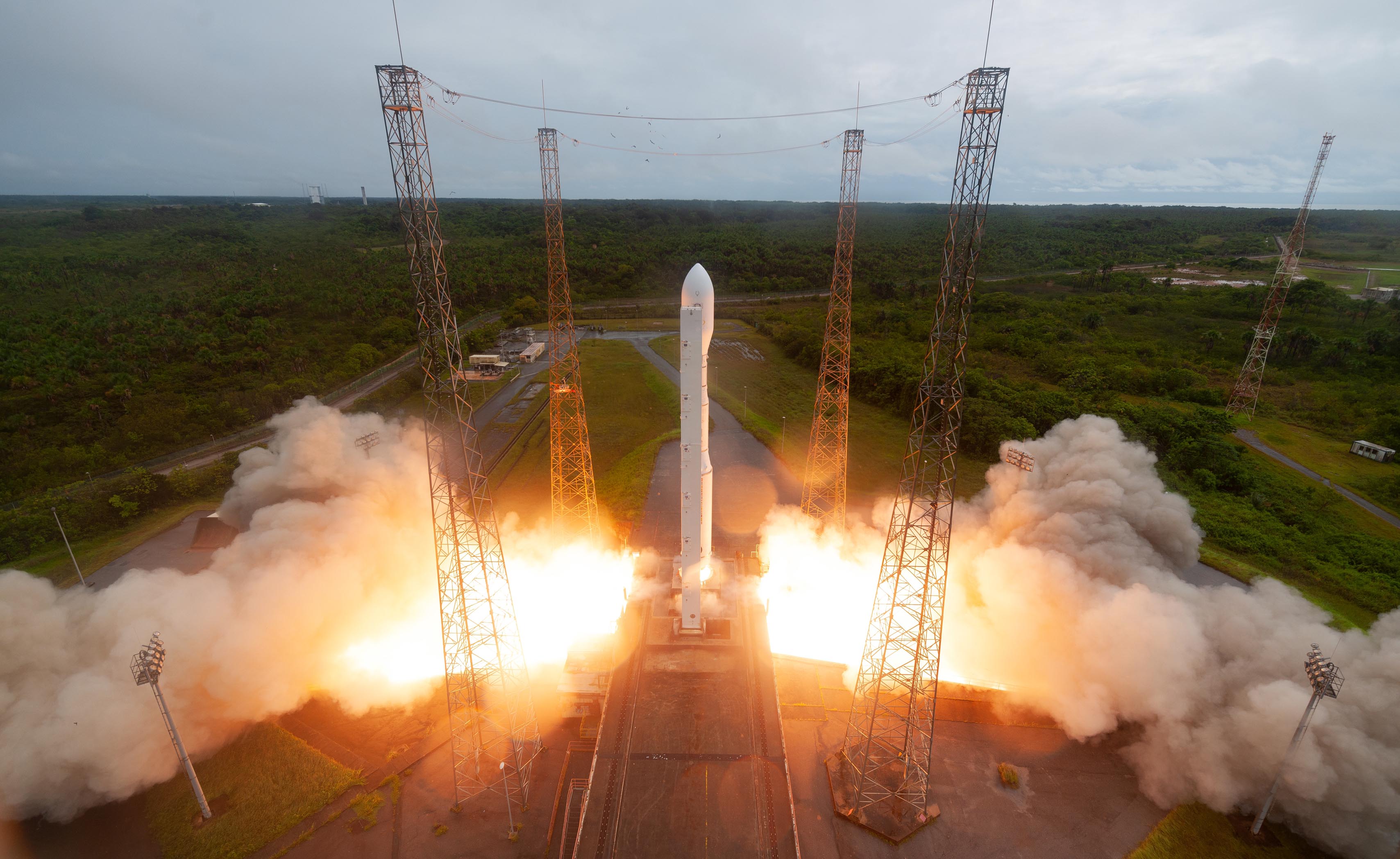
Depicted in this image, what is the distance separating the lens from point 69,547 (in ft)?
88.7

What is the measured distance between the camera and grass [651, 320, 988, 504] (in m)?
35.9

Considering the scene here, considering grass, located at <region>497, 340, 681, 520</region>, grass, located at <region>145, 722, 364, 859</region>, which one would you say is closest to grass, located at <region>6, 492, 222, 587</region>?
grass, located at <region>145, 722, 364, 859</region>

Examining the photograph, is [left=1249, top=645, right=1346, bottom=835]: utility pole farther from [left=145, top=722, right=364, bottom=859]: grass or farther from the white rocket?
[left=145, top=722, right=364, bottom=859]: grass

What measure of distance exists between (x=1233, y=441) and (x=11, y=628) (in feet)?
192

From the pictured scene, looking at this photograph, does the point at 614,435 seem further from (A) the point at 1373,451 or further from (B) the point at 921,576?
(A) the point at 1373,451

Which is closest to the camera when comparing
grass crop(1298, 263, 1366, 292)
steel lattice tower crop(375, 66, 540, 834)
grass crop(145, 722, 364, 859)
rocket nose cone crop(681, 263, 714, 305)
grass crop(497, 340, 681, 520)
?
steel lattice tower crop(375, 66, 540, 834)

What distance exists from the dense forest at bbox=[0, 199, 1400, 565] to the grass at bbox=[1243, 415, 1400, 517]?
300 cm

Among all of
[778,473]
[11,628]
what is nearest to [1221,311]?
[778,473]

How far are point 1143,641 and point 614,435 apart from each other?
105 ft

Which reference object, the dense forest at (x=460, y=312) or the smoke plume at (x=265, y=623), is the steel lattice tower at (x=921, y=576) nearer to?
the smoke plume at (x=265, y=623)

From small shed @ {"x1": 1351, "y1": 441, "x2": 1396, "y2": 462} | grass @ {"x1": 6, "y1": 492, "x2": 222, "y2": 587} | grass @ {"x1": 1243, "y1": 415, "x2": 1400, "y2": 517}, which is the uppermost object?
small shed @ {"x1": 1351, "y1": 441, "x2": 1396, "y2": 462}

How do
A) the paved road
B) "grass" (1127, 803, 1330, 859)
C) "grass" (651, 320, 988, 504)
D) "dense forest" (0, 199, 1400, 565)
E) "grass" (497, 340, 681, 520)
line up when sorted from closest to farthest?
"grass" (1127, 803, 1330, 859), the paved road, "grass" (497, 340, 681, 520), "grass" (651, 320, 988, 504), "dense forest" (0, 199, 1400, 565)

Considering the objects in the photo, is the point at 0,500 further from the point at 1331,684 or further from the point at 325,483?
the point at 1331,684

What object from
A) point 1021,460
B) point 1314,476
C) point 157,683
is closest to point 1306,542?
point 1314,476
